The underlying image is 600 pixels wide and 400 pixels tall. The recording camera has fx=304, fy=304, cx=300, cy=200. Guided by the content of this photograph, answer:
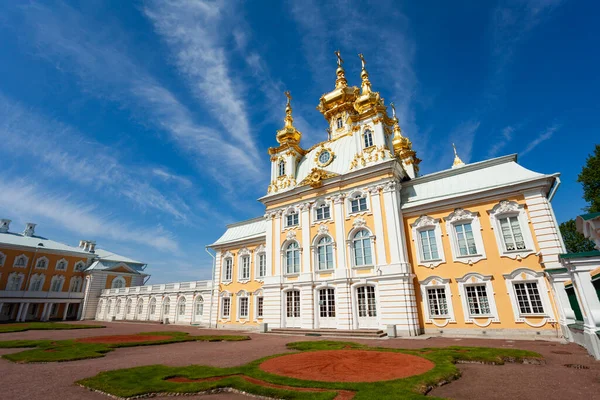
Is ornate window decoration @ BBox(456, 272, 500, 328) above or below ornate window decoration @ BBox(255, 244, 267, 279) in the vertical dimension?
below

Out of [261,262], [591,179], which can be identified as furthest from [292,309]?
[591,179]

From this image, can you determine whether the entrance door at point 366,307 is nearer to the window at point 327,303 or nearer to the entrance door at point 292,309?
the window at point 327,303

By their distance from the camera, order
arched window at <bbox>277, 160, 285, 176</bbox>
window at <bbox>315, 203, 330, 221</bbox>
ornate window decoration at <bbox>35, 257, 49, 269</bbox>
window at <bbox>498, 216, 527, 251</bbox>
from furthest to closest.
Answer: ornate window decoration at <bbox>35, 257, 49, 269</bbox> → arched window at <bbox>277, 160, 285, 176</bbox> → window at <bbox>315, 203, 330, 221</bbox> → window at <bbox>498, 216, 527, 251</bbox>

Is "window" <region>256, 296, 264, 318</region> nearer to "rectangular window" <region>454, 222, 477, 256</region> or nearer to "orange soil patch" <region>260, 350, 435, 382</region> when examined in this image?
"orange soil patch" <region>260, 350, 435, 382</region>

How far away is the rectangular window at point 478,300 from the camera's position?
18.1m

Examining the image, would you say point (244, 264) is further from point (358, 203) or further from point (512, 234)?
point (512, 234)

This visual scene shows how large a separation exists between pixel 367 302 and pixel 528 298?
9328 mm

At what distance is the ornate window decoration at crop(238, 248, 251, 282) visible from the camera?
29.9m

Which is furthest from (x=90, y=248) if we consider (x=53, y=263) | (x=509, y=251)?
(x=509, y=251)

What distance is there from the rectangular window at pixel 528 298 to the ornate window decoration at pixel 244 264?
2150 cm

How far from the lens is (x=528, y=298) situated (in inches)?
668

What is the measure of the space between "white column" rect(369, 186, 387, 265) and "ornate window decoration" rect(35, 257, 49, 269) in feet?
170

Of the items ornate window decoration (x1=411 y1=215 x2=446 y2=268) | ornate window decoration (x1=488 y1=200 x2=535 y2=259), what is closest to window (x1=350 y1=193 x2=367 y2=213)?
ornate window decoration (x1=411 y1=215 x2=446 y2=268)

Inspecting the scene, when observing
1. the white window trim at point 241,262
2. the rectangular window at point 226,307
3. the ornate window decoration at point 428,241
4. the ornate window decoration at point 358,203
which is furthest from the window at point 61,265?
the ornate window decoration at point 428,241
